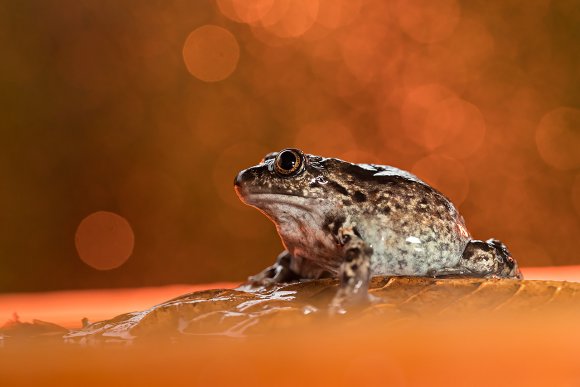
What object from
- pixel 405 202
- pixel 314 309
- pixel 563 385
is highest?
pixel 405 202

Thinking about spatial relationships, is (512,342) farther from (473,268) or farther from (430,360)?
(473,268)

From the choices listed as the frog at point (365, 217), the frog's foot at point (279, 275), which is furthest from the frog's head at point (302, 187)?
the frog's foot at point (279, 275)

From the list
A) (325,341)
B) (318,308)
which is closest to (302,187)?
(318,308)

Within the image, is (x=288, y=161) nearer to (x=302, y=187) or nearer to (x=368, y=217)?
(x=302, y=187)

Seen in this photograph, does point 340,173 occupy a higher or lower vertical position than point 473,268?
higher

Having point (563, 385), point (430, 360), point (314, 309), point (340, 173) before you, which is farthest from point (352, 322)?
point (340, 173)

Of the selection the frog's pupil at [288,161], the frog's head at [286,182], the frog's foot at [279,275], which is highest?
the frog's pupil at [288,161]

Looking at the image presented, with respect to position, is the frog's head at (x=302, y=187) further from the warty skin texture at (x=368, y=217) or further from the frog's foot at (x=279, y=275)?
the frog's foot at (x=279, y=275)

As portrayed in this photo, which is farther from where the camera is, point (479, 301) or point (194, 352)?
point (479, 301)

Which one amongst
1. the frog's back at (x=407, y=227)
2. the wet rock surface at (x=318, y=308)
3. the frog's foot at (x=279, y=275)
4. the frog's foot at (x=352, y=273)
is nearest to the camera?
the wet rock surface at (x=318, y=308)
